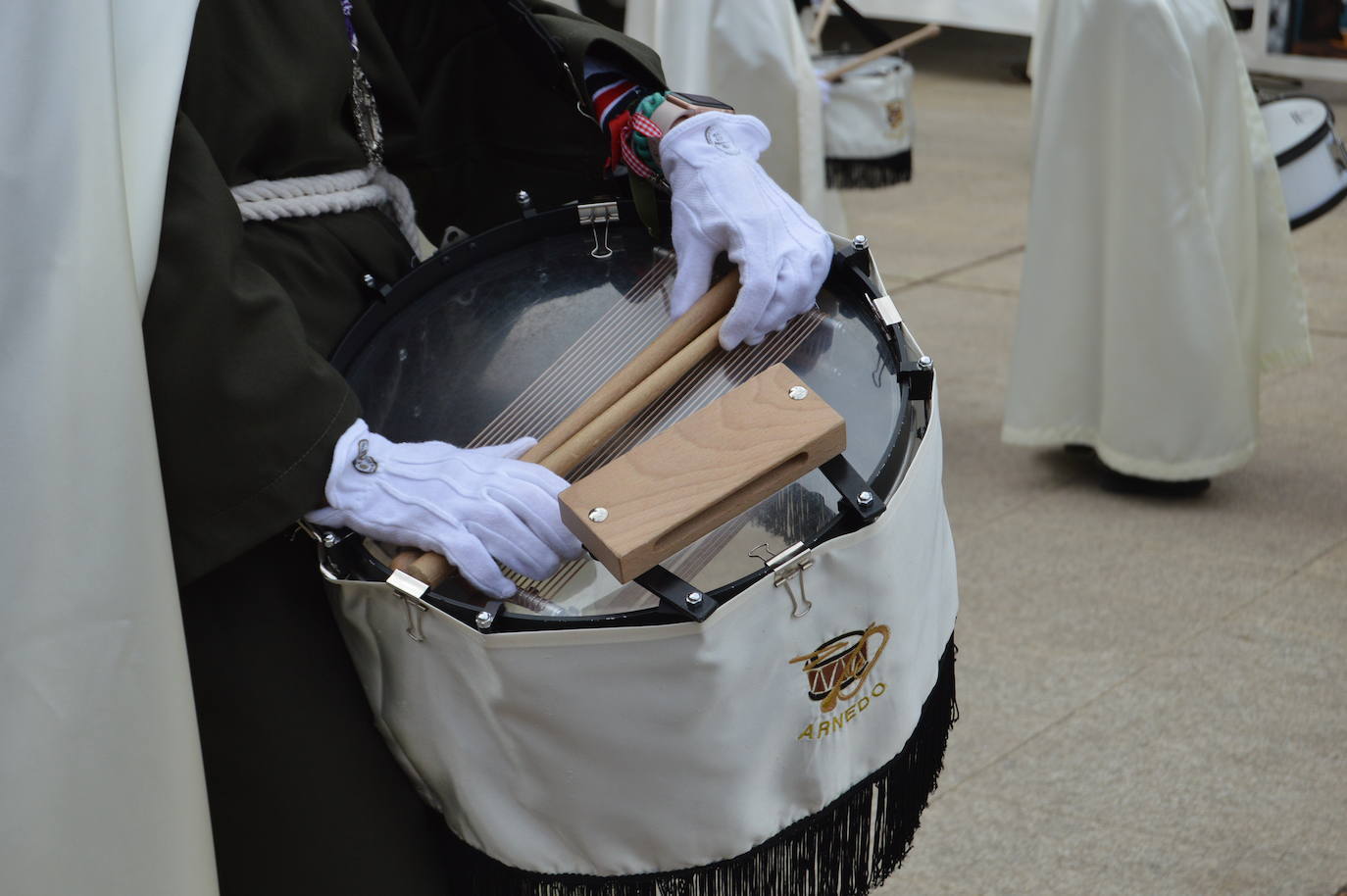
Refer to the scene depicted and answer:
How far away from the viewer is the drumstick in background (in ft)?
3.97

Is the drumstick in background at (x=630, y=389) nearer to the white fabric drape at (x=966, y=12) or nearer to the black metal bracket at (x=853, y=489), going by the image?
the black metal bracket at (x=853, y=489)

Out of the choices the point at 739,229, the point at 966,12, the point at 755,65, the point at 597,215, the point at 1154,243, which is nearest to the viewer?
the point at 739,229

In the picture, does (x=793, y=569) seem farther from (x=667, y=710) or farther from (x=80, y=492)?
(x=80, y=492)

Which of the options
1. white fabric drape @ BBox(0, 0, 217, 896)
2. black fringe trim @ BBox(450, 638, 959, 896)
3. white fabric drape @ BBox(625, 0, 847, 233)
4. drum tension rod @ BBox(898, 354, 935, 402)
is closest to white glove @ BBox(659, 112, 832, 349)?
drum tension rod @ BBox(898, 354, 935, 402)

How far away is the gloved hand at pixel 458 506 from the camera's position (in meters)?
1.12

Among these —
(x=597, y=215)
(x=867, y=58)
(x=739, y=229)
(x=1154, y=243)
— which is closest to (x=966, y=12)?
(x=867, y=58)

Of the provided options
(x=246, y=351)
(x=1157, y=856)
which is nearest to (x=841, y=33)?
(x=1157, y=856)

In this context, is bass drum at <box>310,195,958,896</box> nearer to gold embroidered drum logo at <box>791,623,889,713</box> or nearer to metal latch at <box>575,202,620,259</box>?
gold embroidered drum logo at <box>791,623,889,713</box>

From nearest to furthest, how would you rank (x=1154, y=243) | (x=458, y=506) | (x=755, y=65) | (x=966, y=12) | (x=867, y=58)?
(x=458, y=506)
(x=1154, y=243)
(x=755, y=65)
(x=867, y=58)
(x=966, y=12)

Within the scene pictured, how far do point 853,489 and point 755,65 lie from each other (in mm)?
2532

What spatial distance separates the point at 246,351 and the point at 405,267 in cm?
41

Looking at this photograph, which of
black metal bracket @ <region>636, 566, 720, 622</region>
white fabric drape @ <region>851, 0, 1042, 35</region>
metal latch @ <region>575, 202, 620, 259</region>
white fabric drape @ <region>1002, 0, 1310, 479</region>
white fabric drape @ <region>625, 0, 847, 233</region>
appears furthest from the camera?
white fabric drape @ <region>851, 0, 1042, 35</region>

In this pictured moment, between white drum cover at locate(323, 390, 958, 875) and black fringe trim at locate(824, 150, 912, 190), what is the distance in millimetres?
3046

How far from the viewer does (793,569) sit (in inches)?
41.9
